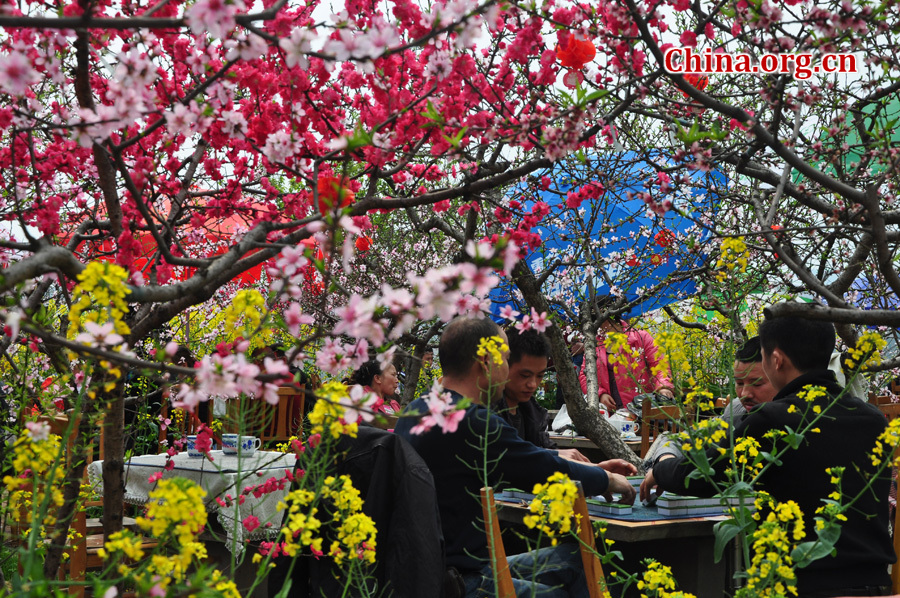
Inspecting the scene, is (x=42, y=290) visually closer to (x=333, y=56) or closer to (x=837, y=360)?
(x=333, y=56)

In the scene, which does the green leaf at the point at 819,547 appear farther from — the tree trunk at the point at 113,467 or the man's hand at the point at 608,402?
the man's hand at the point at 608,402

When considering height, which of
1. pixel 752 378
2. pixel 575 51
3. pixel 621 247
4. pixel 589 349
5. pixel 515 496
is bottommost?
pixel 515 496

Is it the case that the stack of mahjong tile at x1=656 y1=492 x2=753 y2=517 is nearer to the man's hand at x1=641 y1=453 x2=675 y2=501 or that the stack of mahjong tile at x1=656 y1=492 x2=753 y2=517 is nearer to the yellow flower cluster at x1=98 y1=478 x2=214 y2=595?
the man's hand at x1=641 y1=453 x2=675 y2=501

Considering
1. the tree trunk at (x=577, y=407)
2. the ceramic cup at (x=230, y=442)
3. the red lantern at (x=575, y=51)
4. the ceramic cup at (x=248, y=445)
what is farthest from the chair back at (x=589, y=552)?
the ceramic cup at (x=230, y=442)

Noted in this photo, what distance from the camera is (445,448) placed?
9.31 ft

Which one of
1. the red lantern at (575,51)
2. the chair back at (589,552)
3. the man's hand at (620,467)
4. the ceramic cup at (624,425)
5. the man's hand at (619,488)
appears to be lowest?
the chair back at (589,552)

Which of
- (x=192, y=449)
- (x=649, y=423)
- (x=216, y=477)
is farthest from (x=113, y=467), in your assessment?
(x=649, y=423)

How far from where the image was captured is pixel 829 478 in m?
2.53

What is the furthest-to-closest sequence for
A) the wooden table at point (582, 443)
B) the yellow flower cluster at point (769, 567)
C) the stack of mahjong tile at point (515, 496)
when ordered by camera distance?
the wooden table at point (582, 443)
the stack of mahjong tile at point (515, 496)
the yellow flower cluster at point (769, 567)

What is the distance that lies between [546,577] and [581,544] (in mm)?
626

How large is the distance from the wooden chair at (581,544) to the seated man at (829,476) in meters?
0.47

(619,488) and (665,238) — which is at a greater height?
(665,238)

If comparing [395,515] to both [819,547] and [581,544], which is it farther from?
[819,547]

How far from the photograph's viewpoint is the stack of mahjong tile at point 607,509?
2936 millimetres
